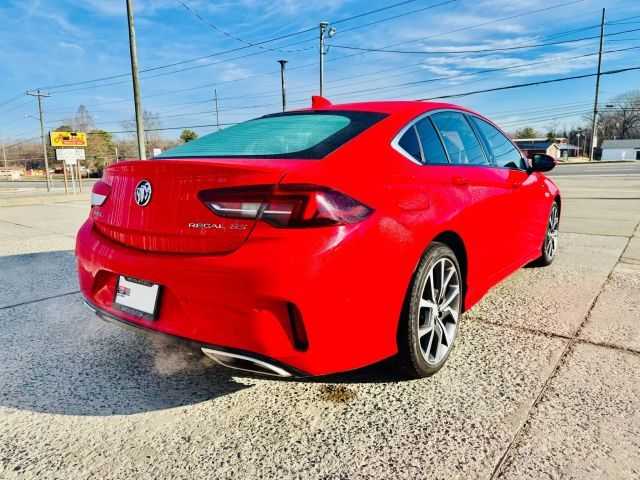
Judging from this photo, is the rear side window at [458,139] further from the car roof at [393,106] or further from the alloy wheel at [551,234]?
the alloy wheel at [551,234]

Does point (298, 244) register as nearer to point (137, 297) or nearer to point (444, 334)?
point (137, 297)

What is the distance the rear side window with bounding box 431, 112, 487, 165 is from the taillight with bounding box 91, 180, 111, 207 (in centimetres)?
184

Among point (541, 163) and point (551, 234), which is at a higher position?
point (541, 163)

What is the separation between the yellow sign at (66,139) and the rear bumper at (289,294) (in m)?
31.7

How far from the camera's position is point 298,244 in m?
1.64

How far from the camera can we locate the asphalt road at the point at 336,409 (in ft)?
5.42

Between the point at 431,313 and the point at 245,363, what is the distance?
100 cm

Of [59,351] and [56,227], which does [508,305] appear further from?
[56,227]

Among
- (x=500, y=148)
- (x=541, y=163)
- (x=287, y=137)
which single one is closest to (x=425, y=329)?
(x=287, y=137)

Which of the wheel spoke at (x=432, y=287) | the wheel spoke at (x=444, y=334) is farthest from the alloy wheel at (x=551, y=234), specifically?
the wheel spoke at (x=432, y=287)

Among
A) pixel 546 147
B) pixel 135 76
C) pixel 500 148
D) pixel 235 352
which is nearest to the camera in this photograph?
pixel 235 352

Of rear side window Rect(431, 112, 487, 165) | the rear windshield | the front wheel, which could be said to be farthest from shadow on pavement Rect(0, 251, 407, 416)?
the front wheel

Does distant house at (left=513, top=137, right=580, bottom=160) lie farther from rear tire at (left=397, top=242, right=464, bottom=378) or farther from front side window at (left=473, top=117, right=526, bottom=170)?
rear tire at (left=397, top=242, right=464, bottom=378)

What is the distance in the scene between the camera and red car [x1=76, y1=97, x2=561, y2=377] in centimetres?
167
